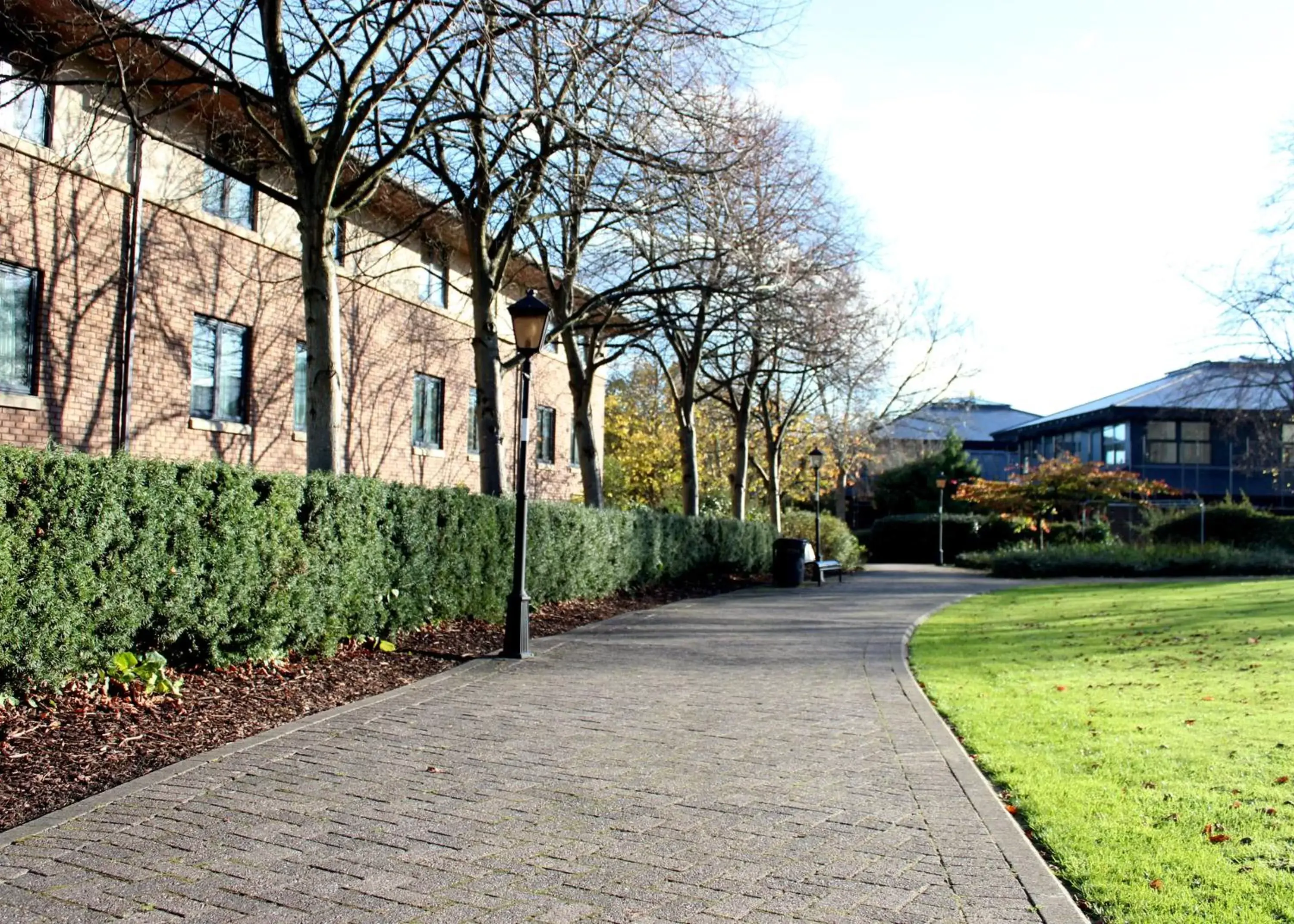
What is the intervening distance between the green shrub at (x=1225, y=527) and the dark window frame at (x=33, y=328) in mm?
30402

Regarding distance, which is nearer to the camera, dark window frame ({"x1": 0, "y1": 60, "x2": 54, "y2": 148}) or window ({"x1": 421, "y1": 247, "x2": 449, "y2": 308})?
dark window frame ({"x1": 0, "y1": 60, "x2": 54, "y2": 148})

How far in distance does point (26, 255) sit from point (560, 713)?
9.56 metres

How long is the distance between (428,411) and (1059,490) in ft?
71.9

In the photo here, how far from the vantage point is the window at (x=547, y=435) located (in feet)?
95.7

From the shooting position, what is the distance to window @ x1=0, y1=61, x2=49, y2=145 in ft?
42.3

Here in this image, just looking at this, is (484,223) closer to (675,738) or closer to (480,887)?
(675,738)

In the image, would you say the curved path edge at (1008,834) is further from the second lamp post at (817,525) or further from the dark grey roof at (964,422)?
the dark grey roof at (964,422)

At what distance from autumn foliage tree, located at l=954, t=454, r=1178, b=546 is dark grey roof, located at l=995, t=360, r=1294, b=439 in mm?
4437

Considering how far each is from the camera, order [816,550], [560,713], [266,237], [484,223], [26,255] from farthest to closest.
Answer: [816,550], [266,237], [484,223], [26,255], [560,713]

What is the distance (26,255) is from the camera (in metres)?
13.3

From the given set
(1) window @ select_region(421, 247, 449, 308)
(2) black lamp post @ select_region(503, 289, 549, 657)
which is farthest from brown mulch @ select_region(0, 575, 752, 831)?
(1) window @ select_region(421, 247, 449, 308)

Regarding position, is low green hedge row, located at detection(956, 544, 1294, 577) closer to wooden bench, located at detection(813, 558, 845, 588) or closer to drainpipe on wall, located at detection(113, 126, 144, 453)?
wooden bench, located at detection(813, 558, 845, 588)

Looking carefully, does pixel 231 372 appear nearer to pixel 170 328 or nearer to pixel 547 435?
pixel 170 328

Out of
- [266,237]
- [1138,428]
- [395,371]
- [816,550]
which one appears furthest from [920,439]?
[266,237]
